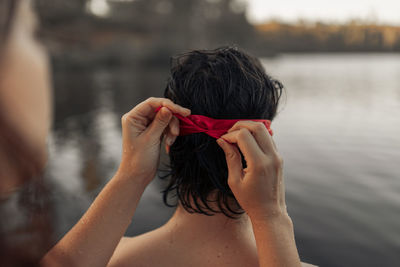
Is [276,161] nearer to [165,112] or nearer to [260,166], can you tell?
[260,166]

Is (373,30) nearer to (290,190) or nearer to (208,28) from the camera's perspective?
(208,28)

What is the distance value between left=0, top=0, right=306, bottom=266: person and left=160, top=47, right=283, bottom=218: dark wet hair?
0.02 m

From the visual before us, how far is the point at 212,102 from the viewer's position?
1.83 m

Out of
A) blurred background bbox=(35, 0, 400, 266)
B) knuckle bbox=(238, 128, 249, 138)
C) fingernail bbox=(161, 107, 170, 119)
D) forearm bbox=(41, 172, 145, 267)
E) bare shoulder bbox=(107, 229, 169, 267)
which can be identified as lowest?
blurred background bbox=(35, 0, 400, 266)

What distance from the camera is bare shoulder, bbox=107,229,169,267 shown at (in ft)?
6.33

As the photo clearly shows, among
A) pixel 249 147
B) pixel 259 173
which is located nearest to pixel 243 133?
pixel 249 147

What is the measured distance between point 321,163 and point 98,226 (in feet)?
16.6

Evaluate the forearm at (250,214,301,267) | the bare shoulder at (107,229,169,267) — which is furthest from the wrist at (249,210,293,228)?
the bare shoulder at (107,229,169,267)

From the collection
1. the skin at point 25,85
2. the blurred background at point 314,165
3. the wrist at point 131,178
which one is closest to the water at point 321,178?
the blurred background at point 314,165

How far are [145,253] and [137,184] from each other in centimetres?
56

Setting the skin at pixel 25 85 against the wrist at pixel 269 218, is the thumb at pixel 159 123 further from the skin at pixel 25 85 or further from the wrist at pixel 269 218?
the skin at pixel 25 85

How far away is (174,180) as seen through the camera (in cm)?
204

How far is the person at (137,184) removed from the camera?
0.60 meters

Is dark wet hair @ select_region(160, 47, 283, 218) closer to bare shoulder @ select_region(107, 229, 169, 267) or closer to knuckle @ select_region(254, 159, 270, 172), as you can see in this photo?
bare shoulder @ select_region(107, 229, 169, 267)
